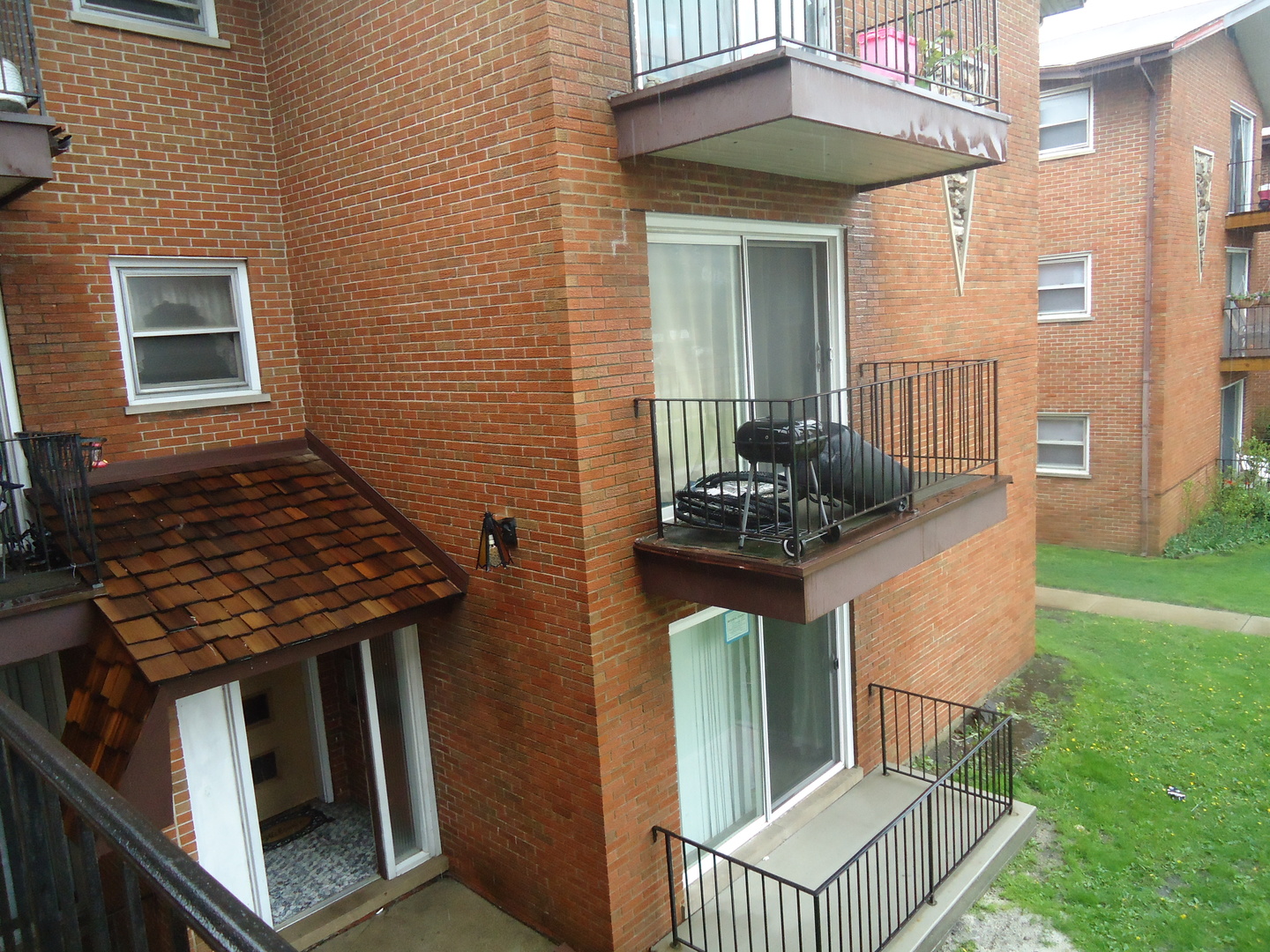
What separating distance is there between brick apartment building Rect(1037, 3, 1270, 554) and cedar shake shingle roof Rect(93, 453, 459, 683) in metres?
14.4

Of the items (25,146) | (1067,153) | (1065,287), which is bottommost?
(1065,287)

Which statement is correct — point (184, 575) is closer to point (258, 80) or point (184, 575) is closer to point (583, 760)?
point (583, 760)

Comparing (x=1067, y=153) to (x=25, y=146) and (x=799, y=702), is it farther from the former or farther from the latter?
(x=25, y=146)

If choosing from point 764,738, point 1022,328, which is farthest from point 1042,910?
point 1022,328

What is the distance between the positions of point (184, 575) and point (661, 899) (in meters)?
3.66

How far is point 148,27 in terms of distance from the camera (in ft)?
20.1

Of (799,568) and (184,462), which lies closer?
(799,568)

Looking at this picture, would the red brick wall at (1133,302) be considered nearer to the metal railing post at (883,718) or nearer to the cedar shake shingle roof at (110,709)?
the metal railing post at (883,718)

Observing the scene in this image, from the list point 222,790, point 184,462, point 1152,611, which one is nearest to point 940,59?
point 184,462

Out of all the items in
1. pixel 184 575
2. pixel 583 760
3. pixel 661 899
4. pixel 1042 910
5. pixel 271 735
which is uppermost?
pixel 184 575

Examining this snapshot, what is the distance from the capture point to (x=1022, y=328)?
9945 millimetres

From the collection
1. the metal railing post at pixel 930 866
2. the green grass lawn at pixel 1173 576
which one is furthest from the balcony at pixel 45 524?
the green grass lawn at pixel 1173 576

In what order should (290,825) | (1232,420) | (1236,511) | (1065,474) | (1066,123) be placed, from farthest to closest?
(1232,420) < (1236,511) < (1065,474) < (1066,123) < (290,825)

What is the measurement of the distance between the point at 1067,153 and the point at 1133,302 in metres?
2.98
